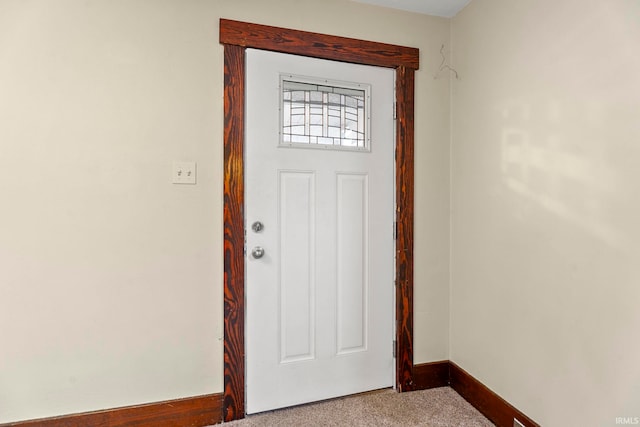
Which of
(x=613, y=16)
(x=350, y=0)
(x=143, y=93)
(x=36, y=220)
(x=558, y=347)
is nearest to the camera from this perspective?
(x=613, y=16)

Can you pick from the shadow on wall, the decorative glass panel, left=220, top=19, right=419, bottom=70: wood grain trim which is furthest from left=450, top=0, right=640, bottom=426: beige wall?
the decorative glass panel

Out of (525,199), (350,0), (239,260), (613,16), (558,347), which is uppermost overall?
(350,0)

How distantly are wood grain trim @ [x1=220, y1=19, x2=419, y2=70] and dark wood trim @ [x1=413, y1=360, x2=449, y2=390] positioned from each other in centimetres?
182

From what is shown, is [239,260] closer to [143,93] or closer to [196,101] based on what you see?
[196,101]

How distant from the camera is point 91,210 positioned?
159 centimetres

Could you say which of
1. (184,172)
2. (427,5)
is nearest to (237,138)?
(184,172)

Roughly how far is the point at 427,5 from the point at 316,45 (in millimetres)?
713

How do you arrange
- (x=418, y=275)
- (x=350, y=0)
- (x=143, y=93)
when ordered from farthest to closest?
(x=418, y=275) < (x=350, y=0) < (x=143, y=93)

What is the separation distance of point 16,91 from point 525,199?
238cm

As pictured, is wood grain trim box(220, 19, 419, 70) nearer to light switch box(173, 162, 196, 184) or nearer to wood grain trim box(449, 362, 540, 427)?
light switch box(173, 162, 196, 184)

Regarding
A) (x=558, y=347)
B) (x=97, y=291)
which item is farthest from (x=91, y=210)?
(x=558, y=347)

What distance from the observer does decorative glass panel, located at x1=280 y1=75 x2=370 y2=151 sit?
1850 millimetres

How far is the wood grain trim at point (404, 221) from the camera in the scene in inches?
78.9

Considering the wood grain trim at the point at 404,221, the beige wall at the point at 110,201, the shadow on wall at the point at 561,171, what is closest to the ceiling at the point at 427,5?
the wood grain trim at the point at 404,221
